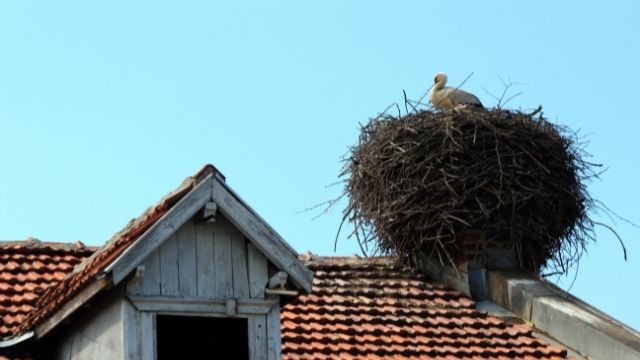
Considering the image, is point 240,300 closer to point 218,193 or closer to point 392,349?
point 218,193

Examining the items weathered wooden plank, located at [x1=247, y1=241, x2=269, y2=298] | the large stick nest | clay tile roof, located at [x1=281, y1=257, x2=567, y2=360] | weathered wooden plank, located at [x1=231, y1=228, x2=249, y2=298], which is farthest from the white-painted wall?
the large stick nest

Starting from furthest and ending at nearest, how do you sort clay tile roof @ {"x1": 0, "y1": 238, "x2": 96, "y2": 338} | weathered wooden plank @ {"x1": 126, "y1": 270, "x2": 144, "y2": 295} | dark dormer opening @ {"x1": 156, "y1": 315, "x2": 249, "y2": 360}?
clay tile roof @ {"x1": 0, "y1": 238, "x2": 96, "y2": 338} < dark dormer opening @ {"x1": 156, "y1": 315, "x2": 249, "y2": 360} < weathered wooden plank @ {"x1": 126, "y1": 270, "x2": 144, "y2": 295}

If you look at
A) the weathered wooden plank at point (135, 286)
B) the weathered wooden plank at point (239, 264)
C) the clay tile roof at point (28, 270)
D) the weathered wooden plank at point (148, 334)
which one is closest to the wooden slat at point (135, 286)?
the weathered wooden plank at point (135, 286)

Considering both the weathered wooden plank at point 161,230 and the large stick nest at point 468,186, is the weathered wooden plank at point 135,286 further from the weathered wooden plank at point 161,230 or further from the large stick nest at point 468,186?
the large stick nest at point 468,186

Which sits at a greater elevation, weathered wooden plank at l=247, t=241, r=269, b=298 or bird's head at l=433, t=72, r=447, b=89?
bird's head at l=433, t=72, r=447, b=89

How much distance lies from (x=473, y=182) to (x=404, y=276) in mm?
1073

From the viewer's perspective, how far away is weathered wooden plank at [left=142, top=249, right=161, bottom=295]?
32.5ft

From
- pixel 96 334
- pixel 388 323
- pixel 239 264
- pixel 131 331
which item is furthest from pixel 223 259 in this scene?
pixel 388 323

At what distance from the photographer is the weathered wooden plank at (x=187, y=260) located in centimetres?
1003

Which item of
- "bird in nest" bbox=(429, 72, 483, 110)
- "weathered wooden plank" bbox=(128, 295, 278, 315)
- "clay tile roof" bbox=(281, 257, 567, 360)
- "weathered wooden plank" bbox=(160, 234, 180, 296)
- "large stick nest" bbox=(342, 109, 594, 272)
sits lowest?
"weathered wooden plank" bbox=(128, 295, 278, 315)

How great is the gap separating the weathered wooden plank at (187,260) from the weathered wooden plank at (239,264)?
0.24 metres

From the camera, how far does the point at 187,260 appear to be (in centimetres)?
1009

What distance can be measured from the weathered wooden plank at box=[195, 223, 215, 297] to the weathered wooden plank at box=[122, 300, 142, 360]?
0.42m

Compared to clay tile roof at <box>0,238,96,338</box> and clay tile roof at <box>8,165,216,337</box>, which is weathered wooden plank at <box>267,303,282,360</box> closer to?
clay tile roof at <box>8,165,216,337</box>
